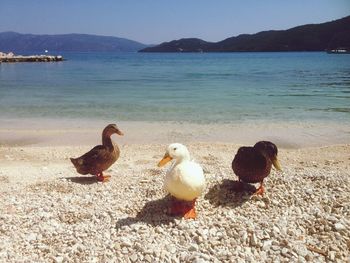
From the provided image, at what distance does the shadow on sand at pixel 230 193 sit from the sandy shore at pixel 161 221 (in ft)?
0.05

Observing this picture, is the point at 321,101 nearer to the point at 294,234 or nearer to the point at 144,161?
the point at 144,161

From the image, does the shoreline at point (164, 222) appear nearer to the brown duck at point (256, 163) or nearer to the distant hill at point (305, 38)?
the brown duck at point (256, 163)

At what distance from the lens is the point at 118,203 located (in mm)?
6418

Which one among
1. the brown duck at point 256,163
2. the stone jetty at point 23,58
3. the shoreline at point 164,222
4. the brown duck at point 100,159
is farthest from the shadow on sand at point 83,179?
the stone jetty at point 23,58

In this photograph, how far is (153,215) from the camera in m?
5.94

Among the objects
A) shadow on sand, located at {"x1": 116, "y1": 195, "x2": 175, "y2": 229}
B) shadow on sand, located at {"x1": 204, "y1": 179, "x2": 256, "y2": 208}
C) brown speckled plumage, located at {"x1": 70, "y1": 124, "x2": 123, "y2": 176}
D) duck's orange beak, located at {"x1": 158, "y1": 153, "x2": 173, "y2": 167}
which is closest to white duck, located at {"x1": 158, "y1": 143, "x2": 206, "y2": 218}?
duck's orange beak, located at {"x1": 158, "y1": 153, "x2": 173, "y2": 167}

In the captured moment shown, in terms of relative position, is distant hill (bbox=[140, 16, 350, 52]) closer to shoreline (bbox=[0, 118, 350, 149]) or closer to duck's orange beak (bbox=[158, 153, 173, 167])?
shoreline (bbox=[0, 118, 350, 149])

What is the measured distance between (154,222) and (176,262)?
1.04 metres

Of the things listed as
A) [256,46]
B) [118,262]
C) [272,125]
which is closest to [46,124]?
[272,125]

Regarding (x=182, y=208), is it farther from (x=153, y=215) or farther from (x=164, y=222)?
(x=153, y=215)

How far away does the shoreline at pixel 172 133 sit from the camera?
13.5 meters

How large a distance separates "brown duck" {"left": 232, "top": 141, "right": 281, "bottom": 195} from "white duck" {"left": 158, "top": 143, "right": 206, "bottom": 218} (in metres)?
1.05

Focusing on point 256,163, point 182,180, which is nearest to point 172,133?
point 256,163

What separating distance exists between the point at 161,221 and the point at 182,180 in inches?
25.0
